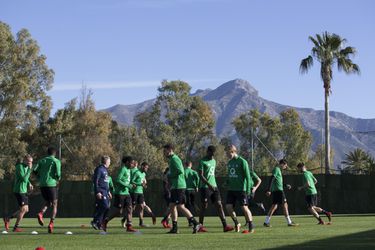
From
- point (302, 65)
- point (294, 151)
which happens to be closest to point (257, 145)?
point (294, 151)

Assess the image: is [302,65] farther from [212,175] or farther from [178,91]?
[178,91]

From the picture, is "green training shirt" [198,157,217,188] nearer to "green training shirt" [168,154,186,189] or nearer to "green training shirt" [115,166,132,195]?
"green training shirt" [168,154,186,189]

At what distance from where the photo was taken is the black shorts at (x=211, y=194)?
1962 cm

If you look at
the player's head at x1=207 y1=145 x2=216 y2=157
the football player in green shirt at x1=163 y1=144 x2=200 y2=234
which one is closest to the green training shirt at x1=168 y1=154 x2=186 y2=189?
the football player in green shirt at x1=163 y1=144 x2=200 y2=234

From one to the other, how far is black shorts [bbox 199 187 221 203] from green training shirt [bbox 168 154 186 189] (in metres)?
1.17

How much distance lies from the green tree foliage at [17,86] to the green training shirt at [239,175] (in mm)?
44316

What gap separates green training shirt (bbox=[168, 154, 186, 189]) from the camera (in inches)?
734

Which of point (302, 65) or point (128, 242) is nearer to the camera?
point (128, 242)

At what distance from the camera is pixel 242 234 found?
18.0m

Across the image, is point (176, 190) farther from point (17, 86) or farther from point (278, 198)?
point (17, 86)

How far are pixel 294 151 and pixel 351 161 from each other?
81.7 ft

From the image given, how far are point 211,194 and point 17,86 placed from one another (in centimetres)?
4377

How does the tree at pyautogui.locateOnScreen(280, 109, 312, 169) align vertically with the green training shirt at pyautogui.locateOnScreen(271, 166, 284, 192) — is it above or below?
above

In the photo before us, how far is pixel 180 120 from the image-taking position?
104 metres
